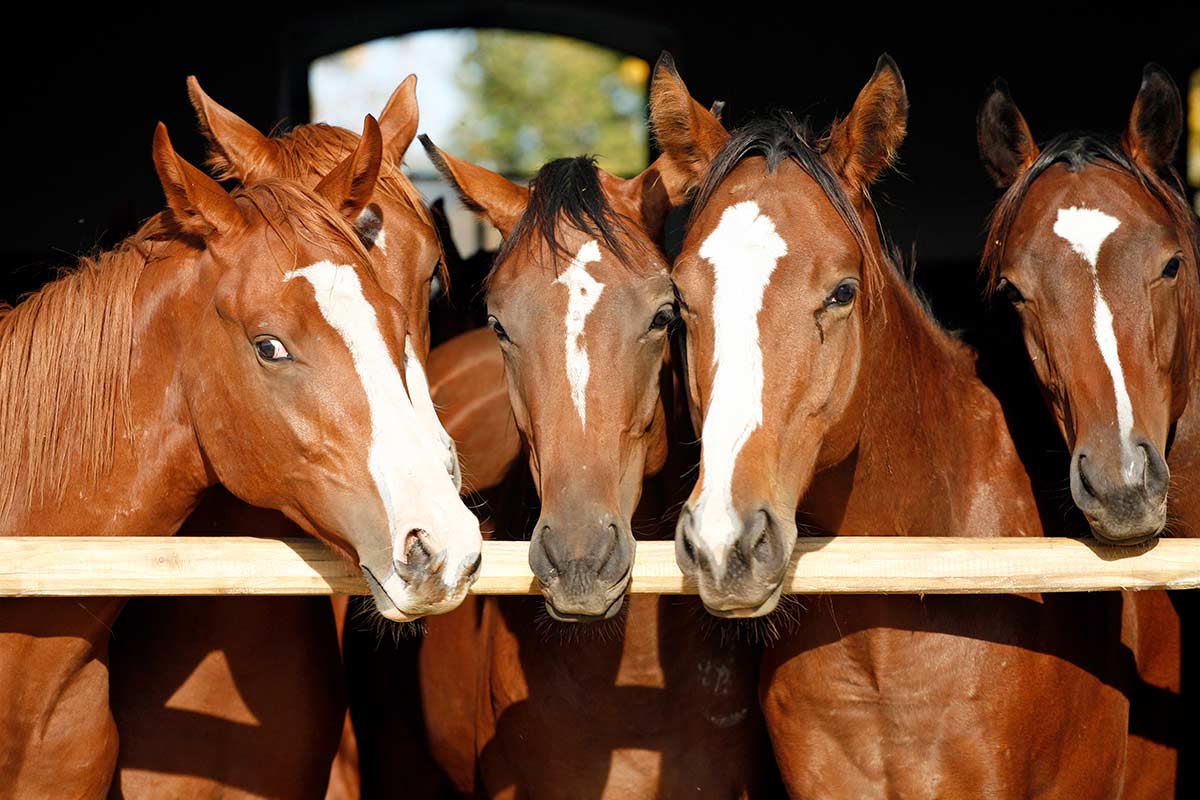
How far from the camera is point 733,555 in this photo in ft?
8.14

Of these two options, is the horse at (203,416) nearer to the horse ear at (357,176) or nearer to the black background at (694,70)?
the horse ear at (357,176)

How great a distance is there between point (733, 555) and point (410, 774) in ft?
8.23

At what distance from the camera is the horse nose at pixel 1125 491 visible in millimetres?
2693

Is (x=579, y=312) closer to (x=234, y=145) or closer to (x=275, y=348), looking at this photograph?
(x=275, y=348)

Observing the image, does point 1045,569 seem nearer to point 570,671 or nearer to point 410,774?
point 570,671

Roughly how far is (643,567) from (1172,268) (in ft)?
4.77

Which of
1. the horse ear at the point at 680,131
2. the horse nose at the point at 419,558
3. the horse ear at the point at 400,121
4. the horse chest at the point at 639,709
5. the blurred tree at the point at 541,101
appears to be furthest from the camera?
the blurred tree at the point at 541,101

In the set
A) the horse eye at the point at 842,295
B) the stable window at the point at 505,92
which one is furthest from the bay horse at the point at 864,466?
the stable window at the point at 505,92

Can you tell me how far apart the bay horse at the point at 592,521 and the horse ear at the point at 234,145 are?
494 millimetres

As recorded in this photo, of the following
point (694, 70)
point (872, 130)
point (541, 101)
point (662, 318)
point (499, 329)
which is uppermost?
point (872, 130)

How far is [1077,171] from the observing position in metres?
3.14

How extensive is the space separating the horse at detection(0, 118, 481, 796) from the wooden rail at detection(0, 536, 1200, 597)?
126mm

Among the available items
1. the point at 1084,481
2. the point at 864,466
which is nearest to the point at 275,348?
the point at 864,466

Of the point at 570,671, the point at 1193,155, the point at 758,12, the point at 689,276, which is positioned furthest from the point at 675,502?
the point at 1193,155
